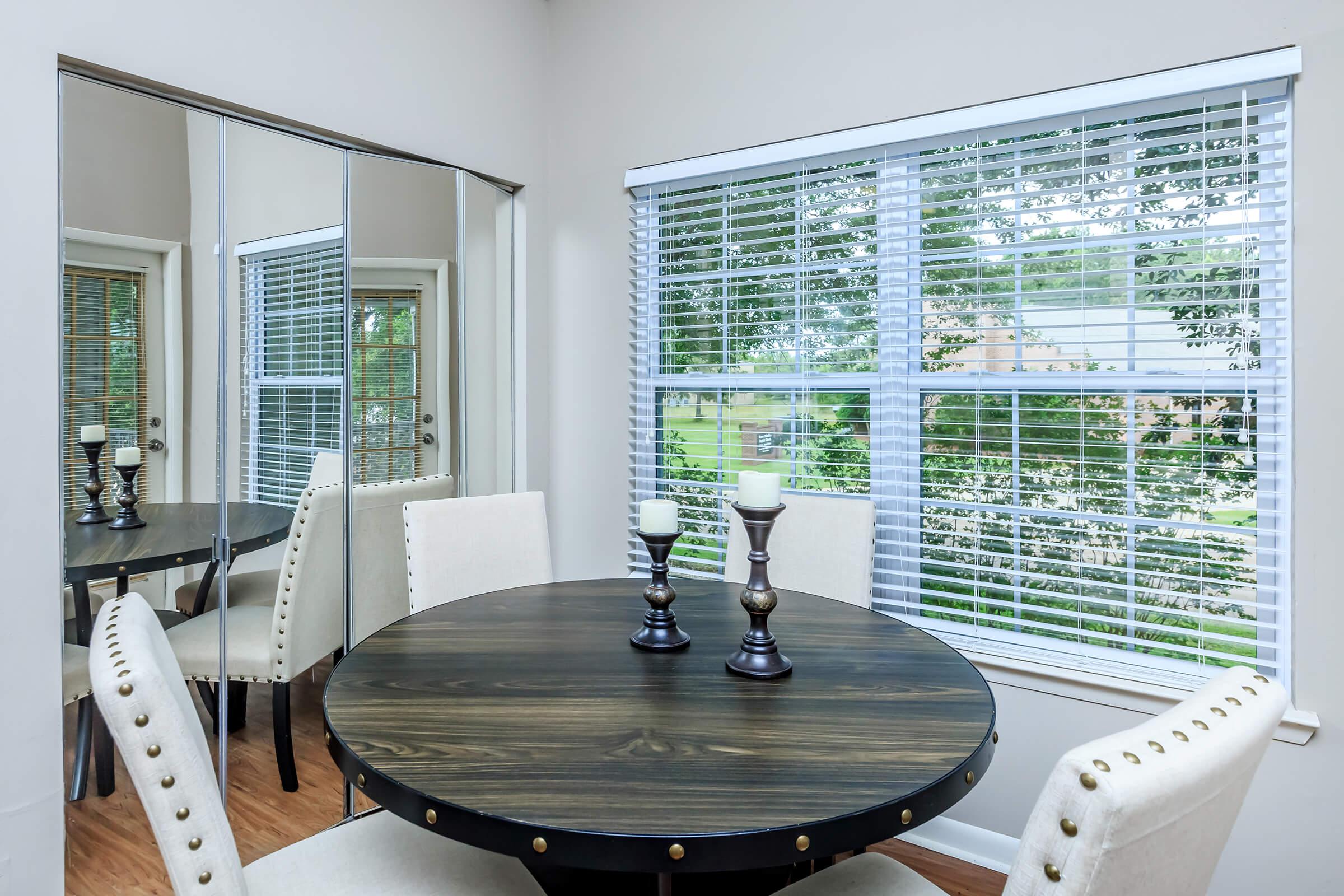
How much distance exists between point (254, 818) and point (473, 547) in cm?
100

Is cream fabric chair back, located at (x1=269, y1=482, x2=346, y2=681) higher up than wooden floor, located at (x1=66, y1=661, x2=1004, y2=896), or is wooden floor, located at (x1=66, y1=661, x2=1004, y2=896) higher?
cream fabric chair back, located at (x1=269, y1=482, x2=346, y2=681)

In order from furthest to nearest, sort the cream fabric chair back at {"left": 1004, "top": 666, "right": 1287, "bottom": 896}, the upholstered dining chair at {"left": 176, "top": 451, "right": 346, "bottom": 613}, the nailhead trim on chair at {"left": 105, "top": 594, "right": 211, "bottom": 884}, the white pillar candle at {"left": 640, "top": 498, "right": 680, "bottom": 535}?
the upholstered dining chair at {"left": 176, "top": 451, "right": 346, "bottom": 613} → the white pillar candle at {"left": 640, "top": 498, "right": 680, "bottom": 535} → the nailhead trim on chair at {"left": 105, "top": 594, "right": 211, "bottom": 884} → the cream fabric chair back at {"left": 1004, "top": 666, "right": 1287, "bottom": 896}

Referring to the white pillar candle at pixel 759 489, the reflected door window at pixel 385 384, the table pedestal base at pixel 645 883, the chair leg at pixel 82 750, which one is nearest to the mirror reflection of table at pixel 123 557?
the chair leg at pixel 82 750

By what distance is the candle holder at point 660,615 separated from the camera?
1.55 meters

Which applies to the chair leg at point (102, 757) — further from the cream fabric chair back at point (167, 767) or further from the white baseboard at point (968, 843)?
the white baseboard at point (968, 843)

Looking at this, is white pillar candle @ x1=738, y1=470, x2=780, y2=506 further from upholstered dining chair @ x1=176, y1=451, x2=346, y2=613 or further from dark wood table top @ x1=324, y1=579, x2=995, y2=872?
upholstered dining chair @ x1=176, y1=451, x2=346, y2=613

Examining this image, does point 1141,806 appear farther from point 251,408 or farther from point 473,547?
point 251,408

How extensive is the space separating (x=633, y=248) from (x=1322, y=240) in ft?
6.91

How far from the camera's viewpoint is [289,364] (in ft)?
7.59

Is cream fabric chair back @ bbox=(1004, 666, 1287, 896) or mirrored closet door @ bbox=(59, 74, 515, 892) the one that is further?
mirrored closet door @ bbox=(59, 74, 515, 892)

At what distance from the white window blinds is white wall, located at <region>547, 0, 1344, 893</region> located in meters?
1.02

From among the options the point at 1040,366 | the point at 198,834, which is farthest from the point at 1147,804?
the point at 1040,366

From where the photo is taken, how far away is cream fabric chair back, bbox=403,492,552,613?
2193 mm

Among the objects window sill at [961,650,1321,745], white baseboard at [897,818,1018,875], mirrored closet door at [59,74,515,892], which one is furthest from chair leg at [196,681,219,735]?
window sill at [961,650,1321,745]
